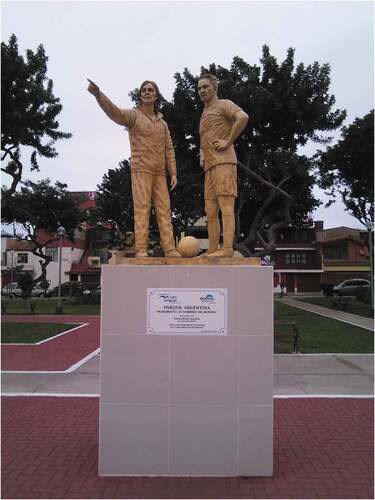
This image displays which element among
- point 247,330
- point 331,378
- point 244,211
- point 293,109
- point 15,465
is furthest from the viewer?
point 244,211

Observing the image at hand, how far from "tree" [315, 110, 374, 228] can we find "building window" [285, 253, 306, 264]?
1051 inches

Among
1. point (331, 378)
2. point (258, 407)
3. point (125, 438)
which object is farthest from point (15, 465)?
point (331, 378)

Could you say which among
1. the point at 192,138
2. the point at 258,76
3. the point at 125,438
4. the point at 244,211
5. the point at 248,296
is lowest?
the point at 125,438

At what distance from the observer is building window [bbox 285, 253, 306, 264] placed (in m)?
51.3

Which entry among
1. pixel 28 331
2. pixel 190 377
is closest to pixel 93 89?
pixel 190 377

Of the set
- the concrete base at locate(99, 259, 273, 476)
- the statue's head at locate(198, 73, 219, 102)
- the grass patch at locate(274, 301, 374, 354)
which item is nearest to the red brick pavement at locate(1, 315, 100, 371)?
the grass patch at locate(274, 301, 374, 354)

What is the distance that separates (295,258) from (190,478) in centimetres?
4812

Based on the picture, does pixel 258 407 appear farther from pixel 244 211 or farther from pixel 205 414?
pixel 244 211

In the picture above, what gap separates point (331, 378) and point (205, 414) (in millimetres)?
4916

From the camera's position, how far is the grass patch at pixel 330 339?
1198cm

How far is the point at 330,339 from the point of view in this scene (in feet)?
45.1

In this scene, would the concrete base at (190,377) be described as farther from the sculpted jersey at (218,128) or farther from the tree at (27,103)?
the tree at (27,103)

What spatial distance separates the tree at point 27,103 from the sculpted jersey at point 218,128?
12091mm

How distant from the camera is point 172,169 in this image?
5.43 metres
